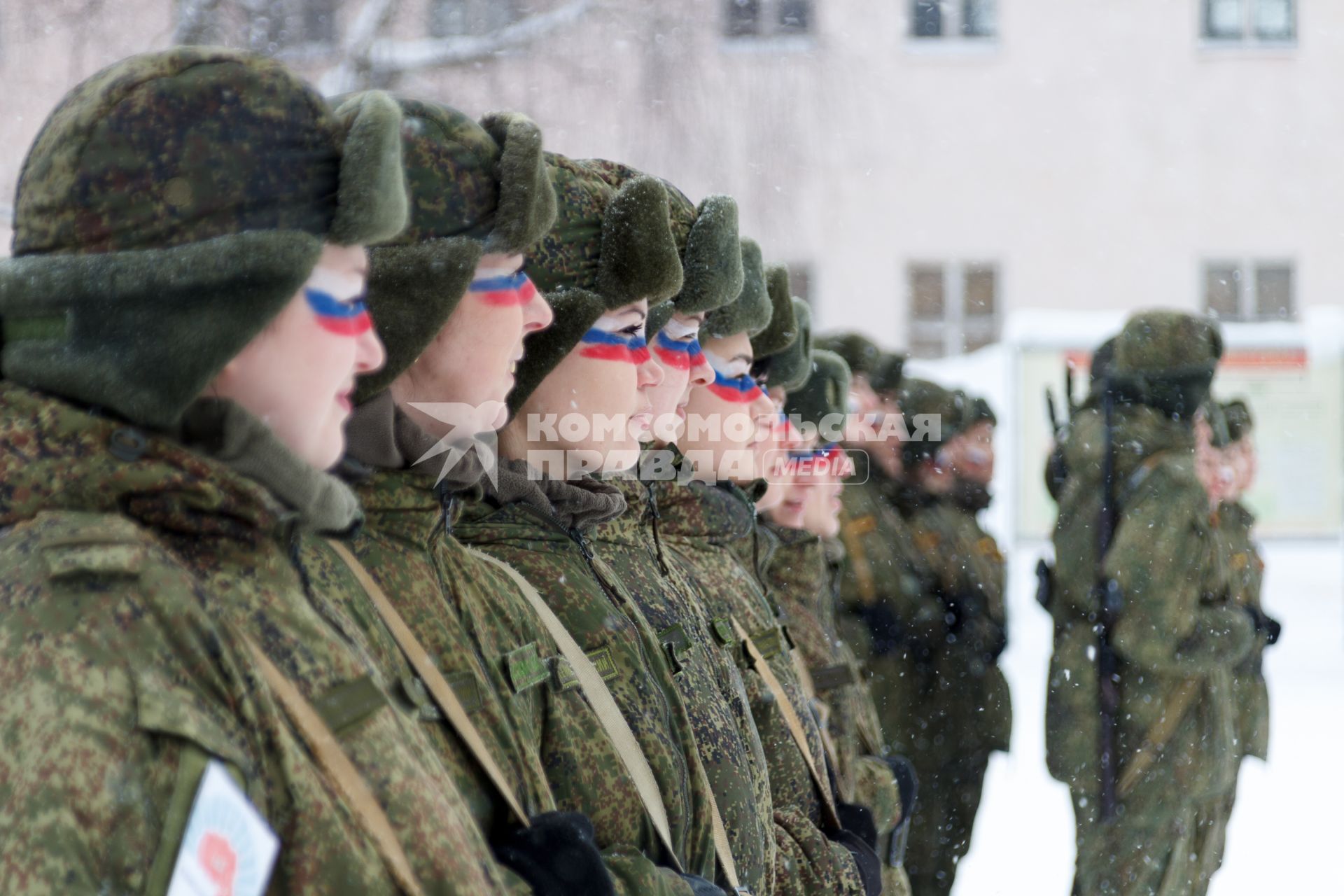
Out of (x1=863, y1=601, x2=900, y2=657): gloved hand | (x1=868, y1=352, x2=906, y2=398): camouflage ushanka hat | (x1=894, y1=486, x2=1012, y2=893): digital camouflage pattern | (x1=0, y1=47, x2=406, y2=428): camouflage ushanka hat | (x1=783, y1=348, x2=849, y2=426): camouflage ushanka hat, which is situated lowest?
(x1=894, y1=486, x2=1012, y2=893): digital camouflage pattern

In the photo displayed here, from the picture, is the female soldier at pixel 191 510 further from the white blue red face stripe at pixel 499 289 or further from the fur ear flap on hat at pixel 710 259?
the fur ear flap on hat at pixel 710 259

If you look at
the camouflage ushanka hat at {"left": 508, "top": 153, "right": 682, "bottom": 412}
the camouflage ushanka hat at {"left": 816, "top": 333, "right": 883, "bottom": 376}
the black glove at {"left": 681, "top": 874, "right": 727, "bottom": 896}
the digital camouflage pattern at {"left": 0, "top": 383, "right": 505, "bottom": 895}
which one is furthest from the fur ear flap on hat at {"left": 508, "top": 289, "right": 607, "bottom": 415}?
the camouflage ushanka hat at {"left": 816, "top": 333, "right": 883, "bottom": 376}

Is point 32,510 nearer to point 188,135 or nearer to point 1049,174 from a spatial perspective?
point 188,135

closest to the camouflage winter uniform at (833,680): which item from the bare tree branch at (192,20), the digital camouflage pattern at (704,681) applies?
the digital camouflage pattern at (704,681)

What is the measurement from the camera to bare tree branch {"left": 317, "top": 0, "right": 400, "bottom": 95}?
9.88m

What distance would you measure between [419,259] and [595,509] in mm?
621

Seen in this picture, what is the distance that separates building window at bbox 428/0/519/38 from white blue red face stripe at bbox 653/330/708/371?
8341mm

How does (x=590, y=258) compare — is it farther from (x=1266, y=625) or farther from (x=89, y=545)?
(x=1266, y=625)

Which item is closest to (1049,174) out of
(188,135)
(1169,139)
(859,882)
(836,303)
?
(1169,139)

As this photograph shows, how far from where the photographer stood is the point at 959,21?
15.5m

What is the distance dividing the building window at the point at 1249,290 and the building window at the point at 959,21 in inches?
132

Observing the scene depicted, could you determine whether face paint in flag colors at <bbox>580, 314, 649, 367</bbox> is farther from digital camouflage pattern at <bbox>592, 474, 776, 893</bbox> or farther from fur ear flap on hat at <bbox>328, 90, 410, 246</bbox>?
fur ear flap on hat at <bbox>328, 90, 410, 246</bbox>

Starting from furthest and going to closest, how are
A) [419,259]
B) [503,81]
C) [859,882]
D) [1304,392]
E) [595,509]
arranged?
[503,81] < [1304,392] < [859,882] < [595,509] < [419,259]

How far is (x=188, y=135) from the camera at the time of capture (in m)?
1.35
